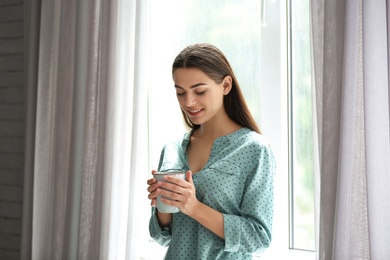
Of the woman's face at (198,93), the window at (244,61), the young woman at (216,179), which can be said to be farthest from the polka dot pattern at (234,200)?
the window at (244,61)

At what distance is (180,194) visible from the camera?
1706mm

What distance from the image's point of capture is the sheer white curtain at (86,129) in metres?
2.37

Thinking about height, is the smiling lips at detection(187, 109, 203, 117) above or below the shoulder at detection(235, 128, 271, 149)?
above

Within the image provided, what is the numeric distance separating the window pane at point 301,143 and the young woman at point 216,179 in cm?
43

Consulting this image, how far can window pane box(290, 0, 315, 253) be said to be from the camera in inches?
89.1

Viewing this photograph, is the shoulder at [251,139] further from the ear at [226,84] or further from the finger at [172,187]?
the finger at [172,187]

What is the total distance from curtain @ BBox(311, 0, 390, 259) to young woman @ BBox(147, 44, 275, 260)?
0.19 meters

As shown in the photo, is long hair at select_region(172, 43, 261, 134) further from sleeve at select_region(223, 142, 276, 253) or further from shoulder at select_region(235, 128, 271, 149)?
sleeve at select_region(223, 142, 276, 253)

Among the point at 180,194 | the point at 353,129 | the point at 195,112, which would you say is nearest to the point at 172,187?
the point at 180,194

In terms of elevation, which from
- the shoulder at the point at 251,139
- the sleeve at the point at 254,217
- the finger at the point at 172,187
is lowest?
the sleeve at the point at 254,217

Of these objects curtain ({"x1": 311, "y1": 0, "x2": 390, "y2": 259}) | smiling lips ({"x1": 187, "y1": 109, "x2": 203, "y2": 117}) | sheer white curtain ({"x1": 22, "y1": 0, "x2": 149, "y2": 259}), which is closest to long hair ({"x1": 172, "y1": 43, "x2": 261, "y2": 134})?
smiling lips ({"x1": 187, "y1": 109, "x2": 203, "y2": 117})

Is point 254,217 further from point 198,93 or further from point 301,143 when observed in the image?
point 301,143

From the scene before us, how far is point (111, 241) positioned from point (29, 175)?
564 millimetres

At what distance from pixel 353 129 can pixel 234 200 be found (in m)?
0.40
